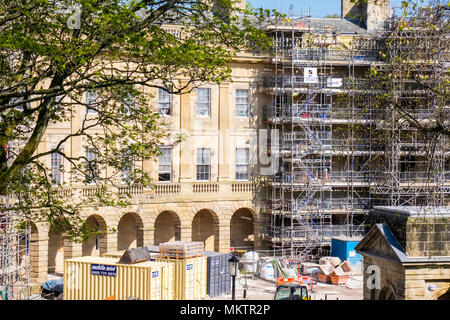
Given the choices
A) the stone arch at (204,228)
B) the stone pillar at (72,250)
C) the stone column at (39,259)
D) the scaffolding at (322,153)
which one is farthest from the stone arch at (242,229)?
the stone column at (39,259)

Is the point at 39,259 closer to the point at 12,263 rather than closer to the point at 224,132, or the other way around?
the point at 12,263

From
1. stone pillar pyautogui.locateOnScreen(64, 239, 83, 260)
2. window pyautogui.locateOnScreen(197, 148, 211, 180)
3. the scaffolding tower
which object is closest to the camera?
stone pillar pyautogui.locateOnScreen(64, 239, 83, 260)

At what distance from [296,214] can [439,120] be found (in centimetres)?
2979

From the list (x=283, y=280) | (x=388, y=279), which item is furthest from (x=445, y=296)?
(x=283, y=280)

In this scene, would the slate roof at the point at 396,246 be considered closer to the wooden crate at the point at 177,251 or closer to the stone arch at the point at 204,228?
the wooden crate at the point at 177,251

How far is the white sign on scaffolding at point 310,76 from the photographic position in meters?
47.2

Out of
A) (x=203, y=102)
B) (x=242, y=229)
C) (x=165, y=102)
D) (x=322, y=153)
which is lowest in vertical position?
(x=242, y=229)

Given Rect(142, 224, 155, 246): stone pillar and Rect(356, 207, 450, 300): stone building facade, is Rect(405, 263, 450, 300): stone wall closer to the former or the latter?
Rect(356, 207, 450, 300): stone building facade

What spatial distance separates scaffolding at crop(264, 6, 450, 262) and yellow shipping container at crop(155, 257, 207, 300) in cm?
1213

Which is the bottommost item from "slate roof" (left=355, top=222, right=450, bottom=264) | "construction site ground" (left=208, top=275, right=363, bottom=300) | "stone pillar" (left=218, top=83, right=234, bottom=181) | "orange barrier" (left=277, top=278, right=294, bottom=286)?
"construction site ground" (left=208, top=275, right=363, bottom=300)

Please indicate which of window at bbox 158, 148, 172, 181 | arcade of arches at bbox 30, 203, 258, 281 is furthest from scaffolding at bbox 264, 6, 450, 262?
window at bbox 158, 148, 172, 181

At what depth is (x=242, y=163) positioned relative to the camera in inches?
1906

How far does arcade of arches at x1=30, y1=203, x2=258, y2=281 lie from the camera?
40.8m
